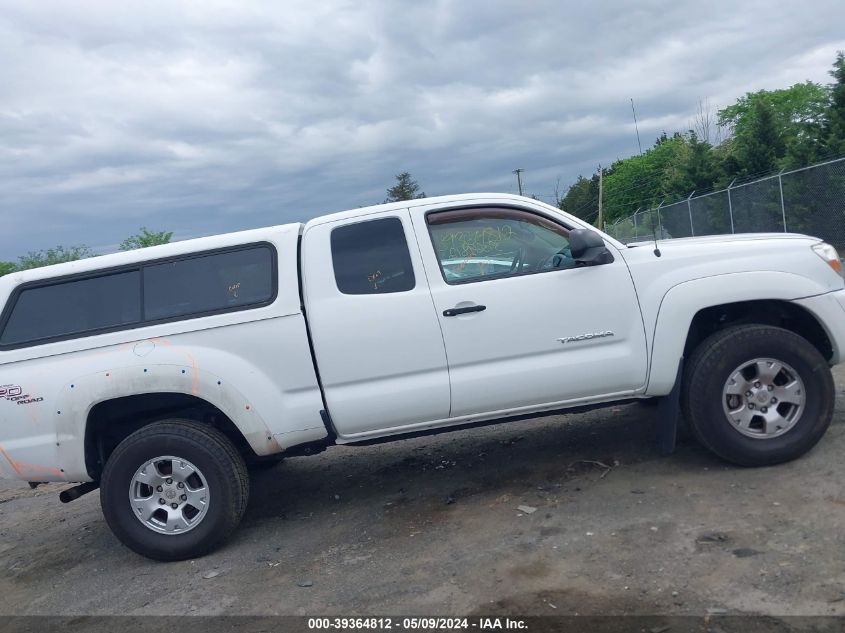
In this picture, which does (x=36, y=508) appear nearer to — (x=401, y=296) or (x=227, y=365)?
(x=227, y=365)

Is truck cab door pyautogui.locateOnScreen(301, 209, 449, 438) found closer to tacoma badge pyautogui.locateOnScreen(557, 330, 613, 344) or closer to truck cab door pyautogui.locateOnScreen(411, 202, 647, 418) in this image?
truck cab door pyautogui.locateOnScreen(411, 202, 647, 418)

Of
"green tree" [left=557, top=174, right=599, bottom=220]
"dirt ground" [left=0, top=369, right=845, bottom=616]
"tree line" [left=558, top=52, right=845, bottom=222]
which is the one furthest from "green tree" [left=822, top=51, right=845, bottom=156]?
"green tree" [left=557, top=174, right=599, bottom=220]

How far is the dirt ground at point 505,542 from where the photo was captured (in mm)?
3799

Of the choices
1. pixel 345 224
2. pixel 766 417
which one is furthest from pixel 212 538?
pixel 766 417

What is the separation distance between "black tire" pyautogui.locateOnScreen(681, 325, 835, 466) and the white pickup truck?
11mm

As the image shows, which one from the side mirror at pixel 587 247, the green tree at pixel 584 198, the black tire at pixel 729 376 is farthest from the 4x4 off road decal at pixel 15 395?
the green tree at pixel 584 198

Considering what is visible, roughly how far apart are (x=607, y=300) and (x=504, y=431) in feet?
8.00

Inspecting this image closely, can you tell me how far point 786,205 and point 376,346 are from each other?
43.3 feet

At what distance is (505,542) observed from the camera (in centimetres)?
456

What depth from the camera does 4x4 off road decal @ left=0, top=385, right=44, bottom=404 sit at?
504cm

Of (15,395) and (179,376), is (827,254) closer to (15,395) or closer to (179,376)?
(179,376)

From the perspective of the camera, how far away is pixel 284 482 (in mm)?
6754

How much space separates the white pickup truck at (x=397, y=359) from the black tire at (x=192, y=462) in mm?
13

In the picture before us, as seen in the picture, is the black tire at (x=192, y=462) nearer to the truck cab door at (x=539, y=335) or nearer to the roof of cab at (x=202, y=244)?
the roof of cab at (x=202, y=244)
